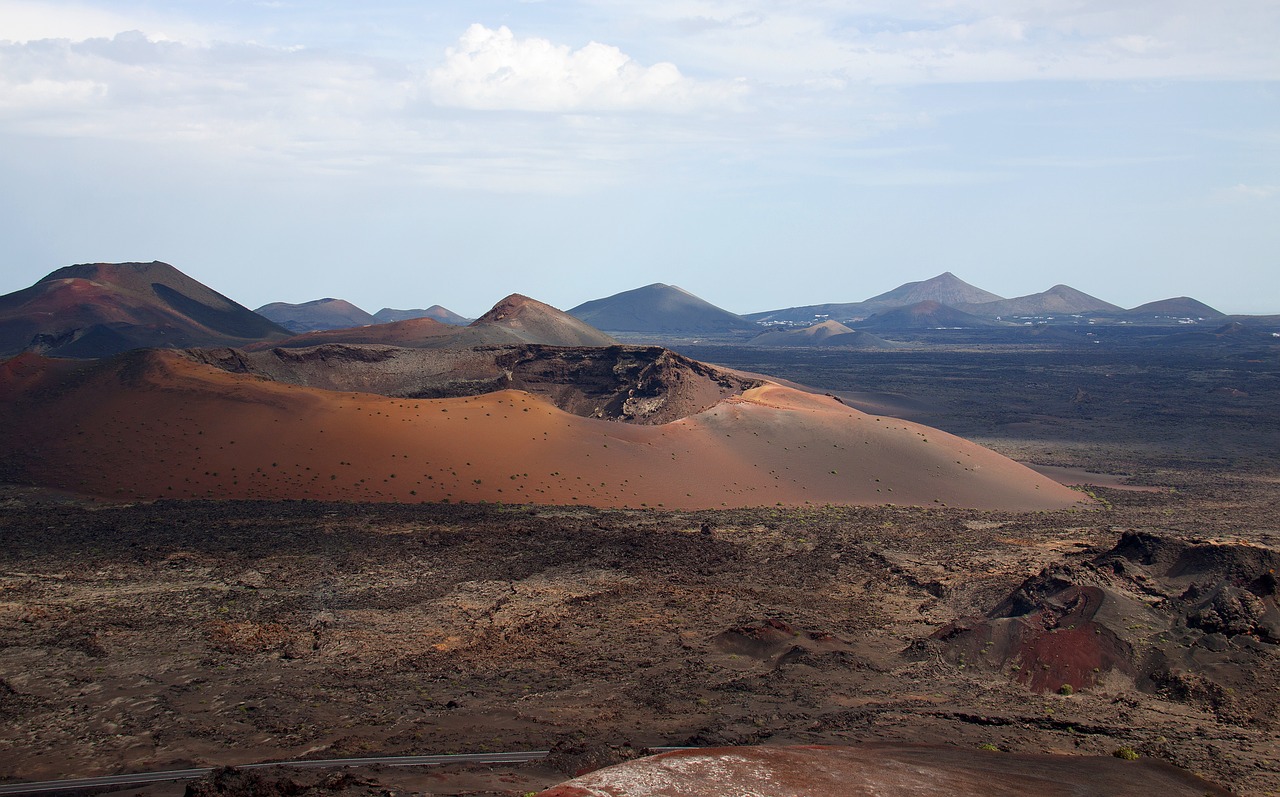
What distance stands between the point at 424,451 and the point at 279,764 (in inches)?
827

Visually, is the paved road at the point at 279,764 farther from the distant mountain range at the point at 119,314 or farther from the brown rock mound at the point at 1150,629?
the distant mountain range at the point at 119,314

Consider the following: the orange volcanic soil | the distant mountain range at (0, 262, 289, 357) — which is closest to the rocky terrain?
the orange volcanic soil

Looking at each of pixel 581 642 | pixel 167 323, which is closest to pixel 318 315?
pixel 167 323

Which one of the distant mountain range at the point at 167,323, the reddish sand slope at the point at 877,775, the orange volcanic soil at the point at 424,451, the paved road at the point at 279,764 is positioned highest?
the distant mountain range at the point at 167,323

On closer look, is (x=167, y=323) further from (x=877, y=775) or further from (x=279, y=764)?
(x=877, y=775)

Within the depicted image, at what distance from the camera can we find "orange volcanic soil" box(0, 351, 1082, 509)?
31812 millimetres

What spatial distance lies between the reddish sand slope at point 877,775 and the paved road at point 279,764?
5.80ft

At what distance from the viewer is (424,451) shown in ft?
112

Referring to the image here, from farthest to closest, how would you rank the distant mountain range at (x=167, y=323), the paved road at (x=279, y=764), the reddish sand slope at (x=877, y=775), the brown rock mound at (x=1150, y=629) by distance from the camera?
the distant mountain range at (x=167, y=323) < the brown rock mound at (x=1150, y=629) < the paved road at (x=279, y=764) < the reddish sand slope at (x=877, y=775)

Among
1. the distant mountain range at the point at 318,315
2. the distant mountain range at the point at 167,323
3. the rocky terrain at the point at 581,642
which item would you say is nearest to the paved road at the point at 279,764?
the rocky terrain at the point at 581,642

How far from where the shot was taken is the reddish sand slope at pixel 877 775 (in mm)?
12609

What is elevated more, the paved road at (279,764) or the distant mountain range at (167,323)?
the distant mountain range at (167,323)

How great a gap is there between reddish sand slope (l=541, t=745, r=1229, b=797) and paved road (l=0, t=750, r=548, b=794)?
1768 mm

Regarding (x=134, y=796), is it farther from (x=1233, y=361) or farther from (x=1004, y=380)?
(x=1233, y=361)
